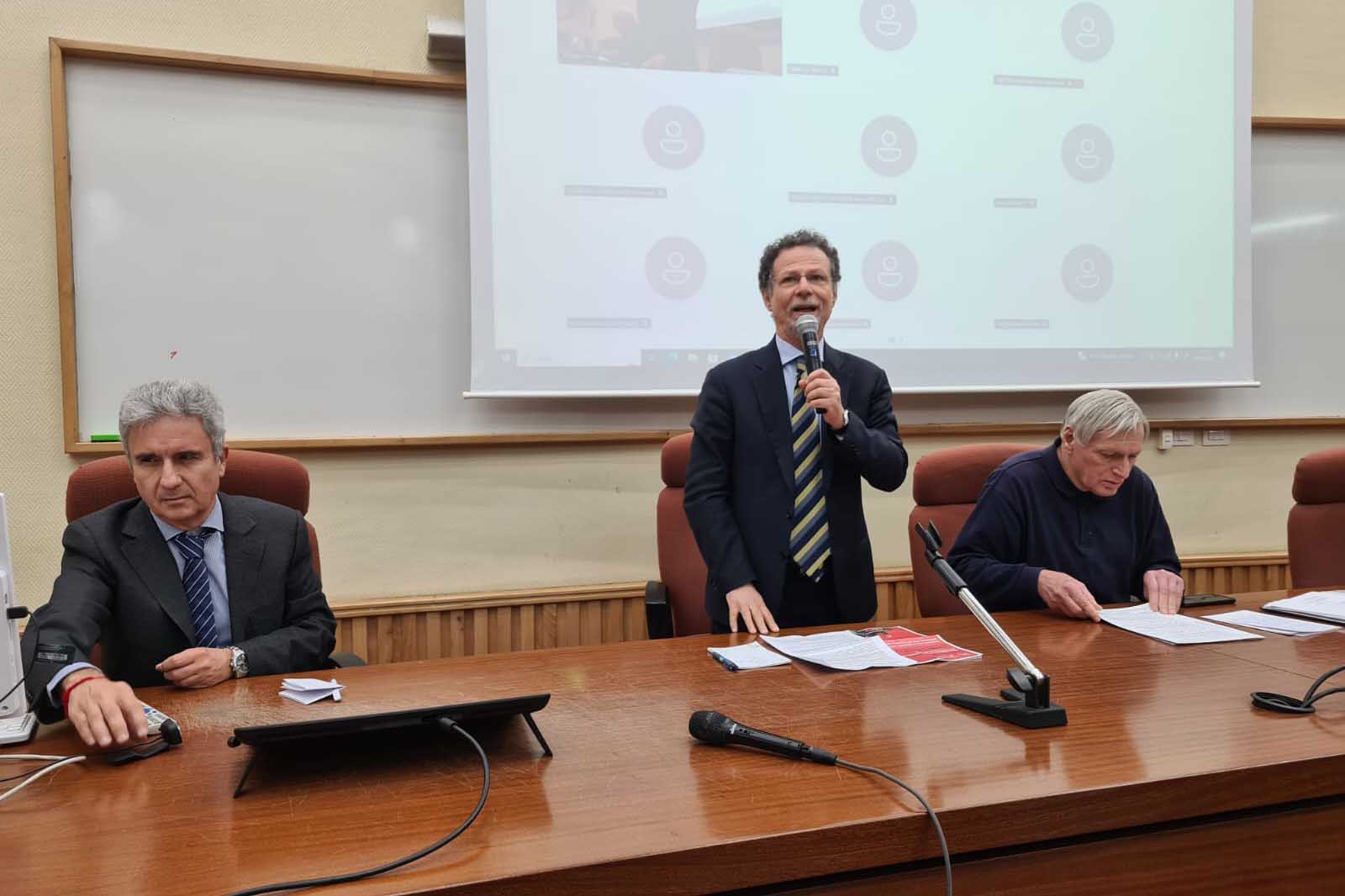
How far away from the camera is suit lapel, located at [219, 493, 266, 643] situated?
1683 millimetres

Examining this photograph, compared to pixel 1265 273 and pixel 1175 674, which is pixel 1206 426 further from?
pixel 1175 674

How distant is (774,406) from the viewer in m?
2.10

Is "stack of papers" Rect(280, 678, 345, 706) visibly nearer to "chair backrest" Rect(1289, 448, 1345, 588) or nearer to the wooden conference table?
the wooden conference table

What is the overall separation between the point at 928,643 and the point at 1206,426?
2.60m

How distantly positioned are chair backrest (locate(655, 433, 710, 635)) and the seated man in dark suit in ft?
3.22

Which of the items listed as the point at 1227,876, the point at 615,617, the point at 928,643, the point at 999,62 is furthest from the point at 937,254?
the point at 1227,876

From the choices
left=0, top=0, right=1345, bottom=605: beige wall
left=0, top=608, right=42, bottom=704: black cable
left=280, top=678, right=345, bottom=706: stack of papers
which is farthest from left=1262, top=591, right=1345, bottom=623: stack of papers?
left=0, top=608, right=42, bottom=704: black cable

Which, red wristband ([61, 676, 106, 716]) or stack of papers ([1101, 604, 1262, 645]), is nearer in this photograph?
red wristband ([61, 676, 106, 716])

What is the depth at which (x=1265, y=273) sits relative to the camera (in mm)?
3670

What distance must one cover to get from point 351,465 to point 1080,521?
211cm

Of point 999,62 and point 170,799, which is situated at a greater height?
point 999,62

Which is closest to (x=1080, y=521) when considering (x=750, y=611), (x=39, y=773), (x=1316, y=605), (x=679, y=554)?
(x=1316, y=605)

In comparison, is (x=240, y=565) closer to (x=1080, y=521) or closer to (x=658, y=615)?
(x=658, y=615)

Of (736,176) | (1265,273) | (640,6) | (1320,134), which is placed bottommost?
(1265,273)
